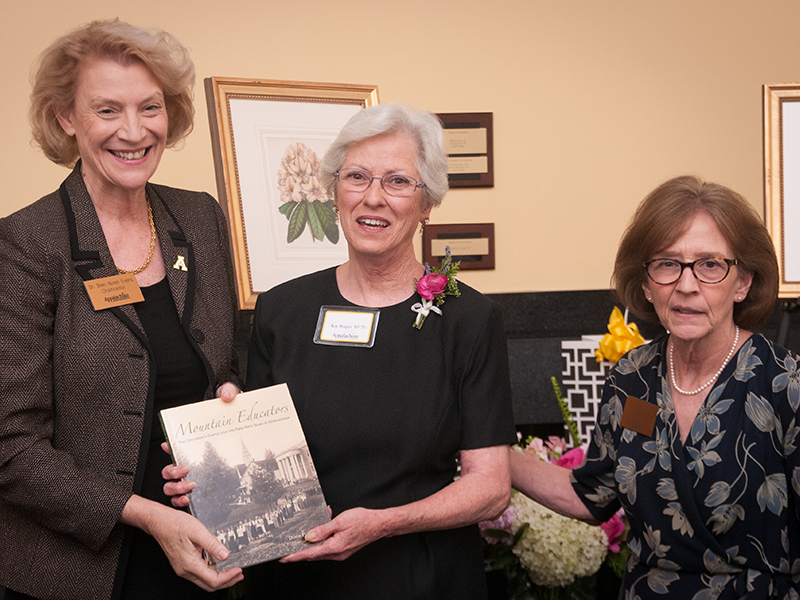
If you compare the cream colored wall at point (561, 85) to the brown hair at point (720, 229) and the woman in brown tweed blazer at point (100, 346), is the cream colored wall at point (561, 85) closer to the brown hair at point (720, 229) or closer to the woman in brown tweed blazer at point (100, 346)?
the woman in brown tweed blazer at point (100, 346)

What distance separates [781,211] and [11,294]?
2611 mm

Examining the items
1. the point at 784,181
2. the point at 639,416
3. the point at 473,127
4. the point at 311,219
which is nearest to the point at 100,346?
the point at 311,219

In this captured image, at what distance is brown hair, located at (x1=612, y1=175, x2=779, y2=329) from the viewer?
1661mm

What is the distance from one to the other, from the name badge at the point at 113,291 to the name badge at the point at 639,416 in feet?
3.98

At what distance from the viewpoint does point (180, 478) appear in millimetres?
1492

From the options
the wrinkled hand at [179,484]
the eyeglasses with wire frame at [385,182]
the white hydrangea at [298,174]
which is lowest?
the wrinkled hand at [179,484]

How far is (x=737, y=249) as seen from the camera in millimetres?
1661

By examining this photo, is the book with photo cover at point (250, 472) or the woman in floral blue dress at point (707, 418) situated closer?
the book with photo cover at point (250, 472)

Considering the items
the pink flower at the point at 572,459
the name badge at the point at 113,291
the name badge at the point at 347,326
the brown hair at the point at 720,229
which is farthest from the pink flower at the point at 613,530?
the name badge at the point at 113,291

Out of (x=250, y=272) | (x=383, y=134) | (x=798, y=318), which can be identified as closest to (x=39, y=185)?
(x=250, y=272)

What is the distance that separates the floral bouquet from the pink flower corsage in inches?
35.2

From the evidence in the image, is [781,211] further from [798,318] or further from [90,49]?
[90,49]

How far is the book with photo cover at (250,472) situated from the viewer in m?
1.46

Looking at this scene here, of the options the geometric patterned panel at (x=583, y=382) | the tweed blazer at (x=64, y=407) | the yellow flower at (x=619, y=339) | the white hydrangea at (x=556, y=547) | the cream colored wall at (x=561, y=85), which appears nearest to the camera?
the tweed blazer at (x=64, y=407)
